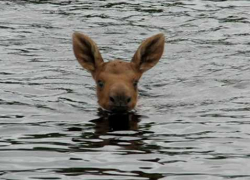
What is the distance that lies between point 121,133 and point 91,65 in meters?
2.93

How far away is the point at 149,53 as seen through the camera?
14688 mm

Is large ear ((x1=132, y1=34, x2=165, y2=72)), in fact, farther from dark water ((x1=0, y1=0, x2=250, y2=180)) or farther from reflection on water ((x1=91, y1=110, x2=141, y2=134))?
reflection on water ((x1=91, y1=110, x2=141, y2=134))

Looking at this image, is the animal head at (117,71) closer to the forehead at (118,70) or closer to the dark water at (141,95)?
the forehead at (118,70)

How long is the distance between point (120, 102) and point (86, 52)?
7.17ft

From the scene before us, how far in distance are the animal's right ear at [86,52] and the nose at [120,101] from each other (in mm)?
1902

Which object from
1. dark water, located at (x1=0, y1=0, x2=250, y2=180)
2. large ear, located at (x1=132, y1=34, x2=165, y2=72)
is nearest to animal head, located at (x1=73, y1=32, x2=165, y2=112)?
large ear, located at (x1=132, y1=34, x2=165, y2=72)

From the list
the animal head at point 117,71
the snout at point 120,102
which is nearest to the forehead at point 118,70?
the animal head at point 117,71

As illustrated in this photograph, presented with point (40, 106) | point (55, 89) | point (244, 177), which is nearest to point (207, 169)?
point (244, 177)

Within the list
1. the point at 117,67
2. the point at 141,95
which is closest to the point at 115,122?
the point at 117,67

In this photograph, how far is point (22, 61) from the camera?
1733cm

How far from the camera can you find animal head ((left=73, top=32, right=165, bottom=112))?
41.8ft

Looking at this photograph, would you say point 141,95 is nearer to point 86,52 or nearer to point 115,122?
point 86,52

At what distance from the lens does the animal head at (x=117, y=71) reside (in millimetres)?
12727

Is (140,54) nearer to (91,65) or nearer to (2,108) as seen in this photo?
(91,65)
